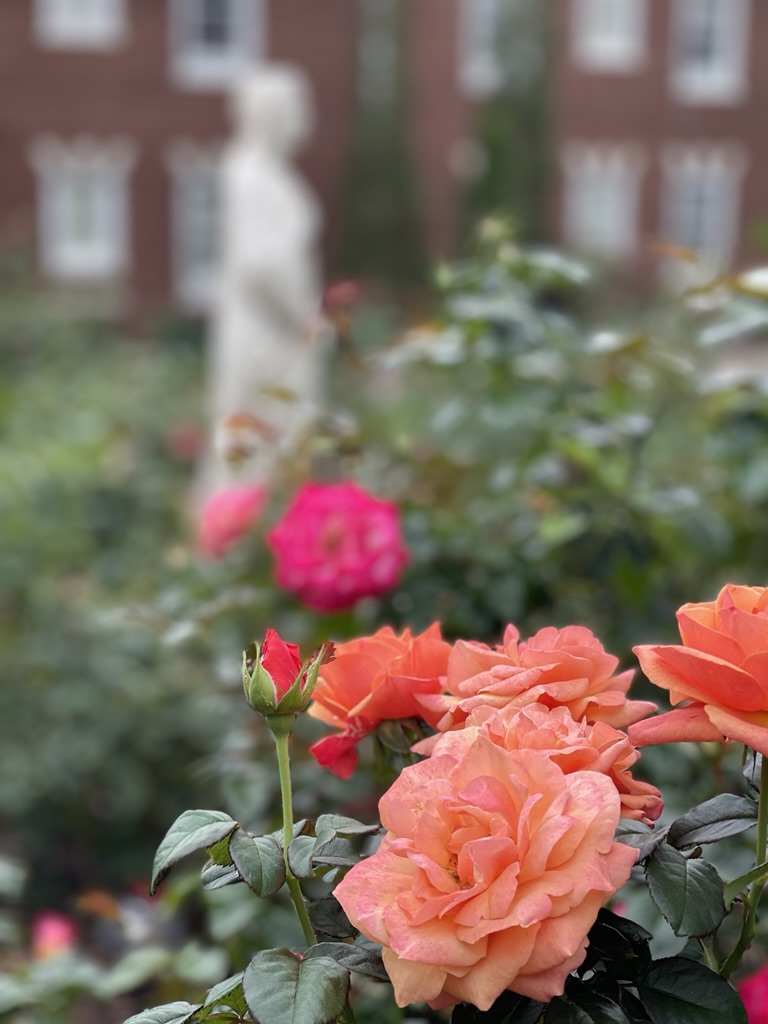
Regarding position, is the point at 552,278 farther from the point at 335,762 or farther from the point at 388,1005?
the point at 335,762

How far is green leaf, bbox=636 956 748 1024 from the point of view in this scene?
24.1 inches

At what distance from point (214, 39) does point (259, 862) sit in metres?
13.4

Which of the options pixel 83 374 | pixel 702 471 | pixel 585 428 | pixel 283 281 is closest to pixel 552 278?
pixel 585 428

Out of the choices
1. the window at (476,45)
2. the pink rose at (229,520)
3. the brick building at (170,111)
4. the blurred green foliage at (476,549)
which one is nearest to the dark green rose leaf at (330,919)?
the blurred green foliage at (476,549)

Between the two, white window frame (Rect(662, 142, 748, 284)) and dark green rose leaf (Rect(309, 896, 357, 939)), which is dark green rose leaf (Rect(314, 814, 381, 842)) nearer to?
dark green rose leaf (Rect(309, 896, 357, 939))

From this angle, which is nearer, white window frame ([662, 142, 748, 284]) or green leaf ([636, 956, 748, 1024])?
green leaf ([636, 956, 748, 1024])

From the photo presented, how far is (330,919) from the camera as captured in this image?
681 millimetres

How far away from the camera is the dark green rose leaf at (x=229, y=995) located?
64cm

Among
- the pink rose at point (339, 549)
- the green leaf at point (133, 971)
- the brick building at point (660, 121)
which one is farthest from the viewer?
the brick building at point (660, 121)

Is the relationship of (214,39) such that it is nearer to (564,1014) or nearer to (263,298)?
(263,298)

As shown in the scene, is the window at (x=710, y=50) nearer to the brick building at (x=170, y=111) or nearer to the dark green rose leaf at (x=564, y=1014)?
the brick building at (x=170, y=111)

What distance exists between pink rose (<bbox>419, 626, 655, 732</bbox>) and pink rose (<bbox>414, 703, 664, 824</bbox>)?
0.01 m

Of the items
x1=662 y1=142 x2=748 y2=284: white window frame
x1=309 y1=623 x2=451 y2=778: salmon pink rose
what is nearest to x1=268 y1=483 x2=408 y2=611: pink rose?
x1=309 y1=623 x2=451 y2=778: salmon pink rose

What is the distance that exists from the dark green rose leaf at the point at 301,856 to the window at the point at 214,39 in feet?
42.3
